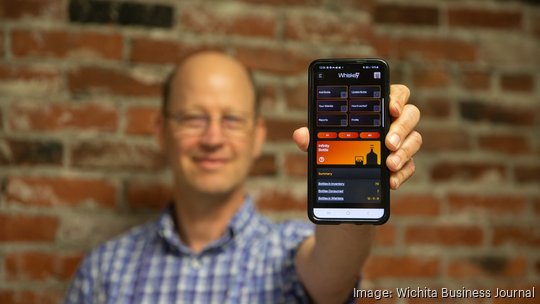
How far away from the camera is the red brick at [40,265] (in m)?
1.26

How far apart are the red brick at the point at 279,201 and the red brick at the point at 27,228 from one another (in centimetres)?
46

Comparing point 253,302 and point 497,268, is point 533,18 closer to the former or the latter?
point 497,268

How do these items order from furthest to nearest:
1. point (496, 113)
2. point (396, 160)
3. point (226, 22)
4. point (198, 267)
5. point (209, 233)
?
point (496, 113) → point (226, 22) → point (209, 233) → point (198, 267) → point (396, 160)

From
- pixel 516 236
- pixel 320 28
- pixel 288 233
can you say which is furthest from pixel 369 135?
pixel 516 236

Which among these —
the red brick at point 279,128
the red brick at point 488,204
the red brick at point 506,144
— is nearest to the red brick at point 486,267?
the red brick at point 488,204

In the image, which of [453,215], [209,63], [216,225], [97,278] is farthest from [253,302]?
[453,215]

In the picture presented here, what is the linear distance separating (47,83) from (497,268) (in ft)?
3.71

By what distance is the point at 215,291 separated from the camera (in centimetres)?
108

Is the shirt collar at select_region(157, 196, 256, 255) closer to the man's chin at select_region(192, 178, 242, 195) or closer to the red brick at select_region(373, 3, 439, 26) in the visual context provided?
the man's chin at select_region(192, 178, 242, 195)

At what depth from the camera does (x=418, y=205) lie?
4.54 ft

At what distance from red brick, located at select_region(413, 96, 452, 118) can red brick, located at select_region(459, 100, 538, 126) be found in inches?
1.5

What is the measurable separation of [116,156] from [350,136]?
81 centimetres

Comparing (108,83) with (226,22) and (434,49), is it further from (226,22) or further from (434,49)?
(434,49)

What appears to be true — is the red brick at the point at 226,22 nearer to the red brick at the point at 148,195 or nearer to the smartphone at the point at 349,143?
the red brick at the point at 148,195
